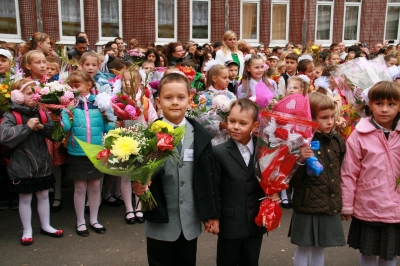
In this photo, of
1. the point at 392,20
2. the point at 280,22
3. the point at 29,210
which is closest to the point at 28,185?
the point at 29,210

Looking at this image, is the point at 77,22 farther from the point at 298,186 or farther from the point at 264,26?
the point at 298,186

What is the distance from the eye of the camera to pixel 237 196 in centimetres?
305

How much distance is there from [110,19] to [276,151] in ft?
40.8

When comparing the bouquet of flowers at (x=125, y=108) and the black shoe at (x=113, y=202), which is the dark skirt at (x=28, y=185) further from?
the black shoe at (x=113, y=202)

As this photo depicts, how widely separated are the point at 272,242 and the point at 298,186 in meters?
1.39

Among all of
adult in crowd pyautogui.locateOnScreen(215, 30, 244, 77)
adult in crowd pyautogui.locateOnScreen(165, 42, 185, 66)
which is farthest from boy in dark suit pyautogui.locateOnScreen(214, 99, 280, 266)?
adult in crowd pyautogui.locateOnScreen(165, 42, 185, 66)

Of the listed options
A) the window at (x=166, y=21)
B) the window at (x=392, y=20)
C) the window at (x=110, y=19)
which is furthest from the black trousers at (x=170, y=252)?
the window at (x=392, y=20)

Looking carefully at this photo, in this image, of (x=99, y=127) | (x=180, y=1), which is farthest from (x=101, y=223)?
(x=180, y=1)

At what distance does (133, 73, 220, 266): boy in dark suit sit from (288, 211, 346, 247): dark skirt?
30.5 inches

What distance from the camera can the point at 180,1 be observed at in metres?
14.9

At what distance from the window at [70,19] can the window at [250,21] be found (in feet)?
20.7

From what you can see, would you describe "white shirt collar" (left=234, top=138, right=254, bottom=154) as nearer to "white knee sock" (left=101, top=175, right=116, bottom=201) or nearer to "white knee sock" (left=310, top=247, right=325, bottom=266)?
"white knee sock" (left=310, top=247, right=325, bottom=266)

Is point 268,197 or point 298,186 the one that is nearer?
point 268,197

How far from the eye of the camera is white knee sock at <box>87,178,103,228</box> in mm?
4609
